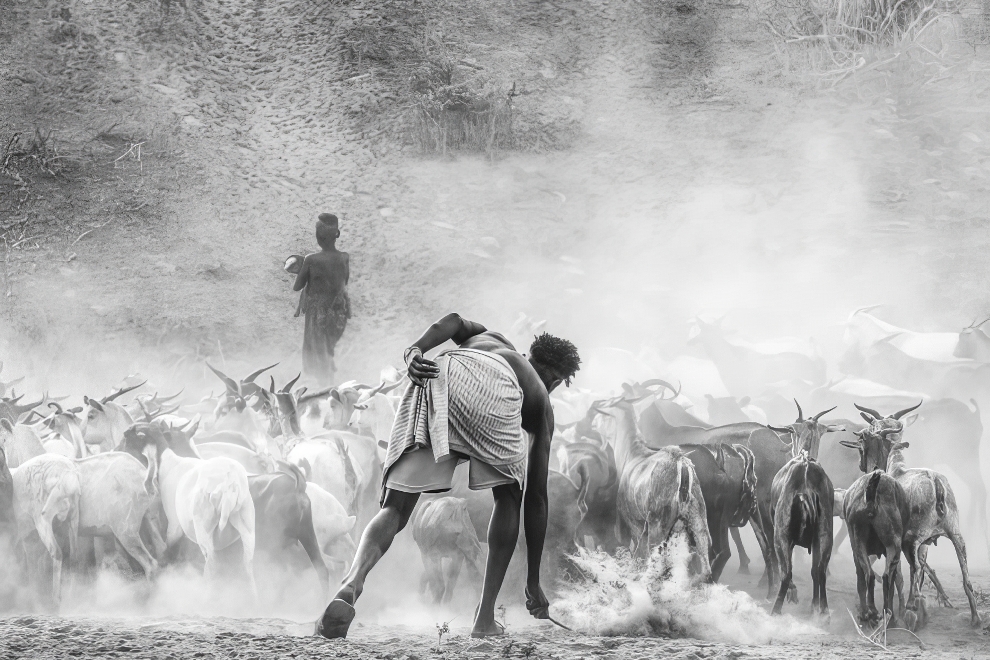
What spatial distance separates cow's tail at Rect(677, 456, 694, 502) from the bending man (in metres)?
2.16

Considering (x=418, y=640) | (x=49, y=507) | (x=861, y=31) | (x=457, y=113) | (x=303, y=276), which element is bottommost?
(x=418, y=640)

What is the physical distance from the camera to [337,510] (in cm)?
713

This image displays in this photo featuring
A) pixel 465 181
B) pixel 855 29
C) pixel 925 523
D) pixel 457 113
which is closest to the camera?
pixel 925 523

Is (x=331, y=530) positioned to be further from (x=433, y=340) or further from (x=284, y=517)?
(x=433, y=340)

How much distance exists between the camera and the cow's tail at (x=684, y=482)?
22.2ft

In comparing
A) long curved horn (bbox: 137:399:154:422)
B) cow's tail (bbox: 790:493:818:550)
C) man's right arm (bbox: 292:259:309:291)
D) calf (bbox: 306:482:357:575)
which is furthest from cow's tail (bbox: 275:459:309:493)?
man's right arm (bbox: 292:259:309:291)

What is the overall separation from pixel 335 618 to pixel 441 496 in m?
2.66

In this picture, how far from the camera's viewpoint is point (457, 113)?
54.5 feet

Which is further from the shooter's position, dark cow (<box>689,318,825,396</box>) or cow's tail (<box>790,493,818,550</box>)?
dark cow (<box>689,318,825,396</box>)

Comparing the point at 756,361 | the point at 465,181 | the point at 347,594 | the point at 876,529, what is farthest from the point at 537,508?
the point at 465,181

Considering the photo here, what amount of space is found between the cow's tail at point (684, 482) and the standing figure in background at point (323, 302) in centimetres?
596

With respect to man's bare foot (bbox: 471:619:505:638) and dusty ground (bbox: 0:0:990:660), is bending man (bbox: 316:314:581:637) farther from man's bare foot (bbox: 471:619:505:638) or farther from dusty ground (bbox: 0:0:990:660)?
dusty ground (bbox: 0:0:990:660)

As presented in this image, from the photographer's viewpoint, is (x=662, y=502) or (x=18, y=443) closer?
(x=662, y=502)

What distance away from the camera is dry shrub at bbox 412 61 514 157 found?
16.5 m
